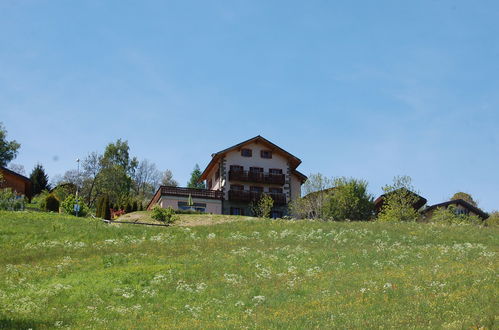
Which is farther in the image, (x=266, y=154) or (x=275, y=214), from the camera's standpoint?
(x=266, y=154)

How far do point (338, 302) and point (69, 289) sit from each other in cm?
1212

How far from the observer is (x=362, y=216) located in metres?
78.1

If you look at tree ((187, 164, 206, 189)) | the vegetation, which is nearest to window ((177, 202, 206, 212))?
the vegetation

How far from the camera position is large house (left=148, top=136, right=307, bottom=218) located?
266ft

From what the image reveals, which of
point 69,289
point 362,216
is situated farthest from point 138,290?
point 362,216

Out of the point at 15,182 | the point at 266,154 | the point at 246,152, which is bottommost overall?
the point at 15,182

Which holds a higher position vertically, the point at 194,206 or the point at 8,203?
the point at 194,206

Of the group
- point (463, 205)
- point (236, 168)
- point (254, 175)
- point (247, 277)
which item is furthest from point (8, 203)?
point (463, 205)

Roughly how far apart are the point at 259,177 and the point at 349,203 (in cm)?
1346

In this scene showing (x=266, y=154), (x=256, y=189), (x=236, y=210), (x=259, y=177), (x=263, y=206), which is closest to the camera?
A: (x=263, y=206)

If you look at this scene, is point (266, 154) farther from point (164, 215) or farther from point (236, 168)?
point (164, 215)

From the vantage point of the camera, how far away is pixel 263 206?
79750 millimetres

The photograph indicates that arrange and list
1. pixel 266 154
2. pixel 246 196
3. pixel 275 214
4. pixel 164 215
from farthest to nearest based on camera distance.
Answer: pixel 266 154 < pixel 275 214 < pixel 246 196 < pixel 164 215

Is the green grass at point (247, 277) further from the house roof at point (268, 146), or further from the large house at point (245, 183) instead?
the house roof at point (268, 146)
